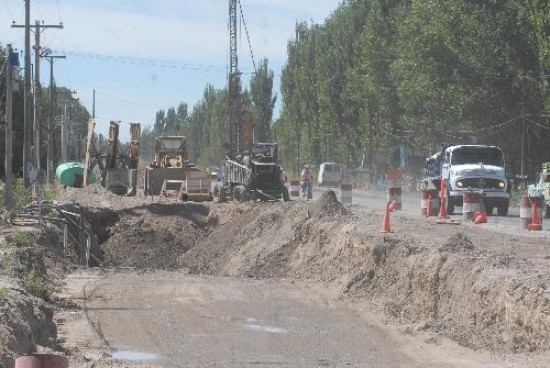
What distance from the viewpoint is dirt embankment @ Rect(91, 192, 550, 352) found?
45.6 ft

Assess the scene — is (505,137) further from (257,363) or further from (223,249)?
(257,363)

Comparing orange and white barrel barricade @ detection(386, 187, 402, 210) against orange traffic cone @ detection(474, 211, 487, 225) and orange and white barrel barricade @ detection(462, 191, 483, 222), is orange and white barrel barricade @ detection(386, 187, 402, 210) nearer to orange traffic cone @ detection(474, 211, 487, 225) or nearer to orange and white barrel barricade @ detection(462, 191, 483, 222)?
orange and white barrel barricade @ detection(462, 191, 483, 222)

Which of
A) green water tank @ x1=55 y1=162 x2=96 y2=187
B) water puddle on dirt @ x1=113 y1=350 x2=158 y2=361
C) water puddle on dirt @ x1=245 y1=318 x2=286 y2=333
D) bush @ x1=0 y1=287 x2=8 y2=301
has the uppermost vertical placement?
green water tank @ x1=55 y1=162 x2=96 y2=187

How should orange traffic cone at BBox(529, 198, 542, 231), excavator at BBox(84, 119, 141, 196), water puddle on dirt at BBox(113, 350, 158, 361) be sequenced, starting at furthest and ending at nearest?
1. excavator at BBox(84, 119, 141, 196)
2. orange traffic cone at BBox(529, 198, 542, 231)
3. water puddle on dirt at BBox(113, 350, 158, 361)

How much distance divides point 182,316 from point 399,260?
453 cm

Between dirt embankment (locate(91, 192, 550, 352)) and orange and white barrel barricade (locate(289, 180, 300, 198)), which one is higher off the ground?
orange and white barrel barricade (locate(289, 180, 300, 198))

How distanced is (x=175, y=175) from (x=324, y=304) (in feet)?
105

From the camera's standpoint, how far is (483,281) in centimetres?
1504

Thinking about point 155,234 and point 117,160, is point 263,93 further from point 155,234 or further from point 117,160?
point 155,234

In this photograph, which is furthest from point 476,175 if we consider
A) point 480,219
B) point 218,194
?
point 218,194

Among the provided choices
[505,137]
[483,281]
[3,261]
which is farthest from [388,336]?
[505,137]

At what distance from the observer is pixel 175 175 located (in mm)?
50281

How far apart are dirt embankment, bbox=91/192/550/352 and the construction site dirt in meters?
0.04

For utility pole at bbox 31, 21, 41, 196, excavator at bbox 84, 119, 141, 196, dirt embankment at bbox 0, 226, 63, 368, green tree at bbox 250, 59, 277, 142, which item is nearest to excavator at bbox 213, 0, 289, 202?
excavator at bbox 84, 119, 141, 196
